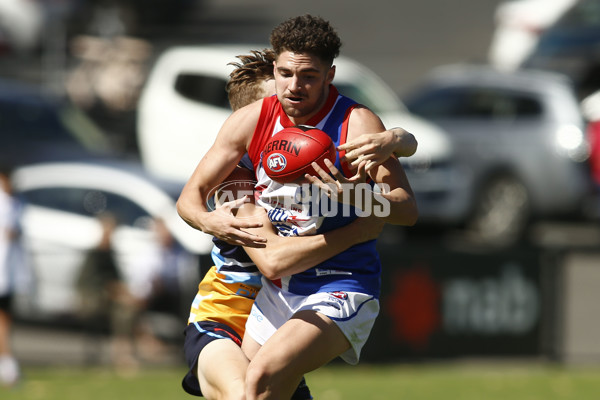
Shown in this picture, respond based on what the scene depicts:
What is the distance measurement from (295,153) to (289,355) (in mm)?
916

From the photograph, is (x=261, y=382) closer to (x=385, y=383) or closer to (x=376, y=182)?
(x=376, y=182)

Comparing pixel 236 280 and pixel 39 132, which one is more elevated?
pixel 39 132

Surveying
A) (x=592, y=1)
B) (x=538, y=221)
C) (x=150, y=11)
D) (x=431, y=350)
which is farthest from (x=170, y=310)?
(x=150, y=11)

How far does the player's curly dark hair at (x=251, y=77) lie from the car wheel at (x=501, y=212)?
409 inches

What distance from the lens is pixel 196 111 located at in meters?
15.2

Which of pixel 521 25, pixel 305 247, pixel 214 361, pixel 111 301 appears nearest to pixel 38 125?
pixel 111 301

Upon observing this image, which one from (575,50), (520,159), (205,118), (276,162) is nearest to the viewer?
(276,162)

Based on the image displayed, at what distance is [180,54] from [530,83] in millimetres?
5109

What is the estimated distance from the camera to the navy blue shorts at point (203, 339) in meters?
5.47

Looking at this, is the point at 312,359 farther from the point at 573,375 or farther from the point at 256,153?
the point at 573,375

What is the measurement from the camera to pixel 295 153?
15.8ft

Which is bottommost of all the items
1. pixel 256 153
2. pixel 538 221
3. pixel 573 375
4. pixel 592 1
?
pixel 573 375

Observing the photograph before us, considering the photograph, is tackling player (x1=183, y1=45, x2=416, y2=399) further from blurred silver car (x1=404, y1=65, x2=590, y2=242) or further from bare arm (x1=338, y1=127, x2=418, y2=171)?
blurred silver car (x1=404, y1=65, x2=590, y2=242)

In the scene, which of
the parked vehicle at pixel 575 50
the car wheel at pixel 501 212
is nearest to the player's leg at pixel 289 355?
the car wheel at pixel 501 212
